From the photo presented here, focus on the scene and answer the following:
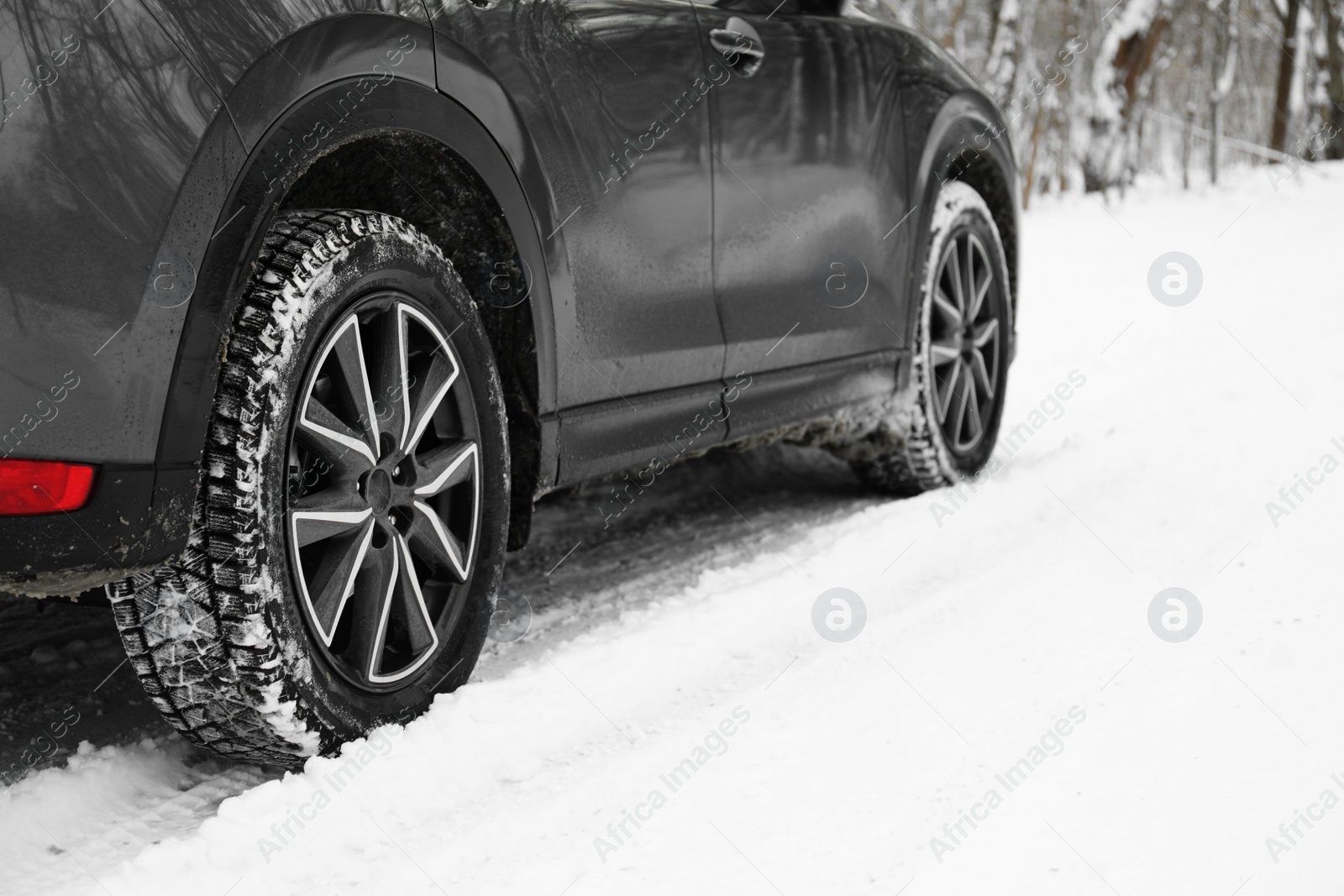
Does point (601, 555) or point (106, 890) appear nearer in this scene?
point (106, 890)

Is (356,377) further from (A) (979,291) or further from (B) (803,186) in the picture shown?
(A) (979,291)

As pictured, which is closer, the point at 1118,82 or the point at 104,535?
the point at 104,535

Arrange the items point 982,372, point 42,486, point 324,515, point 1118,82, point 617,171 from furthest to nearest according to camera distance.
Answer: point 1118,82 < point 982,372 < point 617,171 < point 324,515 < point 42,486

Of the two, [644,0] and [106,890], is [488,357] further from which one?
[106,890]

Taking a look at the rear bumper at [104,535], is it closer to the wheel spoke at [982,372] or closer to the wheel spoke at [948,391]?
the wheel spoke at [948,391]

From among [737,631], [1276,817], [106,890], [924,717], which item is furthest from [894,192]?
[106,890]

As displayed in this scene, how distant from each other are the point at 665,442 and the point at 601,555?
80cm

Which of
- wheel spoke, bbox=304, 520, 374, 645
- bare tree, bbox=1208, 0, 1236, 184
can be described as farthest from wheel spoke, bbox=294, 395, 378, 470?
bare tree, bbox=1208, 0, 1236, 184

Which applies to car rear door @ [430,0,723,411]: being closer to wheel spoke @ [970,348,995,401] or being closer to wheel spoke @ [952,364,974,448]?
wheel spoke @ [952,364,974,448]

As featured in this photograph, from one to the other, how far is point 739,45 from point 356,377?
1.37 meters

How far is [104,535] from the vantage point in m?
1.66

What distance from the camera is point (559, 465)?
2.58m

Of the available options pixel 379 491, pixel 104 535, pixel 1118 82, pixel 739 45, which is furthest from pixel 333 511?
pixel 1118 82

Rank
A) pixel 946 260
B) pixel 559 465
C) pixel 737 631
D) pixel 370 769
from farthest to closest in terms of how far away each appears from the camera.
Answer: pixel 946 260 < pixel 737 631 < pixel 559 465 < pixel 370 769
